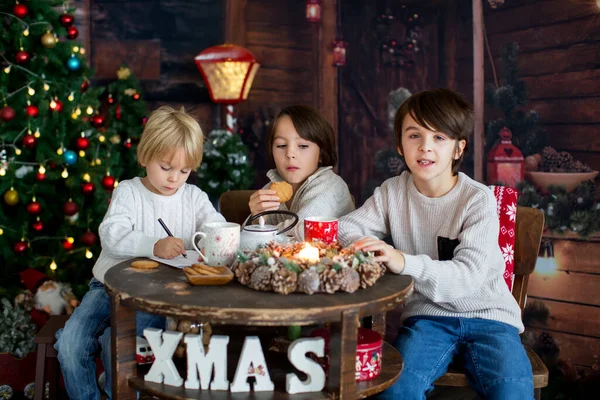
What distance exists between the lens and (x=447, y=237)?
7.73 feet

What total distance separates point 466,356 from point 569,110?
2.04 m

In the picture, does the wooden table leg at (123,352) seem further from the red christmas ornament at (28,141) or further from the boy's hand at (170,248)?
the red christmas ornament at (28,141)

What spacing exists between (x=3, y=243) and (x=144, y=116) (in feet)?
5.49

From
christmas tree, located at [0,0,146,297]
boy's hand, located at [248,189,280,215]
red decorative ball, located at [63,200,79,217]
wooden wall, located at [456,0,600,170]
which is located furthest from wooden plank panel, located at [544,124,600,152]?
red decorative ball, located at [63,200,79,217]

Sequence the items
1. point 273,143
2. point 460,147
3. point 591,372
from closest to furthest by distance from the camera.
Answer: point 460,147
point 273,143
point 591,372

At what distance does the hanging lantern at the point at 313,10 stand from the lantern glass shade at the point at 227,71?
1.72 ft

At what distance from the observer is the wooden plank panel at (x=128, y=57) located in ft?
17.4

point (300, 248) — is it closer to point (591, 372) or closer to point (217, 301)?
point (217, 301)

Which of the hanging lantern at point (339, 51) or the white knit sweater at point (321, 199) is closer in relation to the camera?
the white knit sweater at point (321, 199)

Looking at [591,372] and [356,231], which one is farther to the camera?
[591,372]

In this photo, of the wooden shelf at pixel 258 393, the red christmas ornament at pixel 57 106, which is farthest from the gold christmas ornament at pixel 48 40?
the wooden shelf at pixel 258 393

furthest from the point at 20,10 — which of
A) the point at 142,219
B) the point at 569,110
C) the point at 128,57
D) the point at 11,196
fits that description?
the point at 569,110

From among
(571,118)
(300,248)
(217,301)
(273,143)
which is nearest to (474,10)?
(571,118)

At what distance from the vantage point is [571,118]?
12.3 ft
